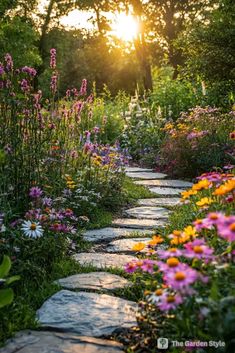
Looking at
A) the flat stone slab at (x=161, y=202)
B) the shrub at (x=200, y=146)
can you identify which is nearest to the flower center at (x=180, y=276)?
the flat stone slab at (x=161, y=202)

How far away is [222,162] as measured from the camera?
6820 mm

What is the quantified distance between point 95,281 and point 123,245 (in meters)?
0.90

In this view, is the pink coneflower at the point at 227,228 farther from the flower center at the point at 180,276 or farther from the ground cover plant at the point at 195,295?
the flower center at the point at 180,276

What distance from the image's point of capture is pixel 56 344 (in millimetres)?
2074

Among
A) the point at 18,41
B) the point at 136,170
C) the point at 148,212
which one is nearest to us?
the point at 148,212

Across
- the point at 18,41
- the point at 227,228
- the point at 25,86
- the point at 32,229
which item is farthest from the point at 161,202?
the point at 18,41

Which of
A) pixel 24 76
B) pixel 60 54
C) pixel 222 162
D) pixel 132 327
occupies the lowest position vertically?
pixel 132 327

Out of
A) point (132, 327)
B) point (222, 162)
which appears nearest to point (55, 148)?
point (132, 327)

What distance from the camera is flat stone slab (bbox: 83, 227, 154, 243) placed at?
3988mm

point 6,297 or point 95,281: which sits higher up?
point 6,297

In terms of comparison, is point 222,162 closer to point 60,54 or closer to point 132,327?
point 132,327

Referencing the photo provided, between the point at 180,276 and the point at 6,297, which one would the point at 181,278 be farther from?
the point at 6,297

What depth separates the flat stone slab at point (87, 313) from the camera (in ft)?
7.36

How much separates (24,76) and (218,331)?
2953mm
